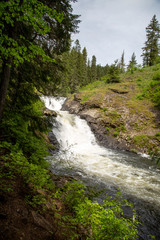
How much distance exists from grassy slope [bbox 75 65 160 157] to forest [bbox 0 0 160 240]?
8.63 metres

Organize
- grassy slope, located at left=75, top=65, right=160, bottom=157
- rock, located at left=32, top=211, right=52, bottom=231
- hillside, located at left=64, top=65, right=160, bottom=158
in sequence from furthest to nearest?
hillside, located at left=64, top=65, right=160, bottom=158, grassy slope, located at left=75, top=65, right=160, bottom=157, rock, located at left=32, top=211, right=52, bottom=231

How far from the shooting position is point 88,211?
261cm

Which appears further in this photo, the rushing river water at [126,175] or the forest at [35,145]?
the rushing river water at [126,175]

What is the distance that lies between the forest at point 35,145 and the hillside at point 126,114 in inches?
340

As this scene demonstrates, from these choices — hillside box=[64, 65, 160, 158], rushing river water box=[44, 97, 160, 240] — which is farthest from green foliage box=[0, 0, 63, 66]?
hillside box=[64, 65, 160, 158]

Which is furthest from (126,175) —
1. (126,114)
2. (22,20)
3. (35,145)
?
(126,114)

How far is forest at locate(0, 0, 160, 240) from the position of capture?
2254 millimetres

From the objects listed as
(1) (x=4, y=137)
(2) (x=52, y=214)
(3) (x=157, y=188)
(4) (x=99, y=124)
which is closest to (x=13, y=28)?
(1) (x=4, y=137)

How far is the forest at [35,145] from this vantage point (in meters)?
2.25

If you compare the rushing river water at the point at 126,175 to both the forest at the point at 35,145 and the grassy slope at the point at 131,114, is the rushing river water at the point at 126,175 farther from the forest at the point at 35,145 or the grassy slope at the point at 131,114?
the grassy slope at the point at 131,114

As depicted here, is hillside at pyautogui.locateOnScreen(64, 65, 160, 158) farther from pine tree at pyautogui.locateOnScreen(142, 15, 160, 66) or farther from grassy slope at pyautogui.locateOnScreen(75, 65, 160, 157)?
pine tree at pyautogui.locateOnScreen(142, 15, 160, 66)

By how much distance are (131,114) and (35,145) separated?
13.2 m

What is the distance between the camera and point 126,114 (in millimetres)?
14883

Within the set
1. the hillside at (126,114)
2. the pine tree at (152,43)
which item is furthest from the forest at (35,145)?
the pine tree at (152,43)
